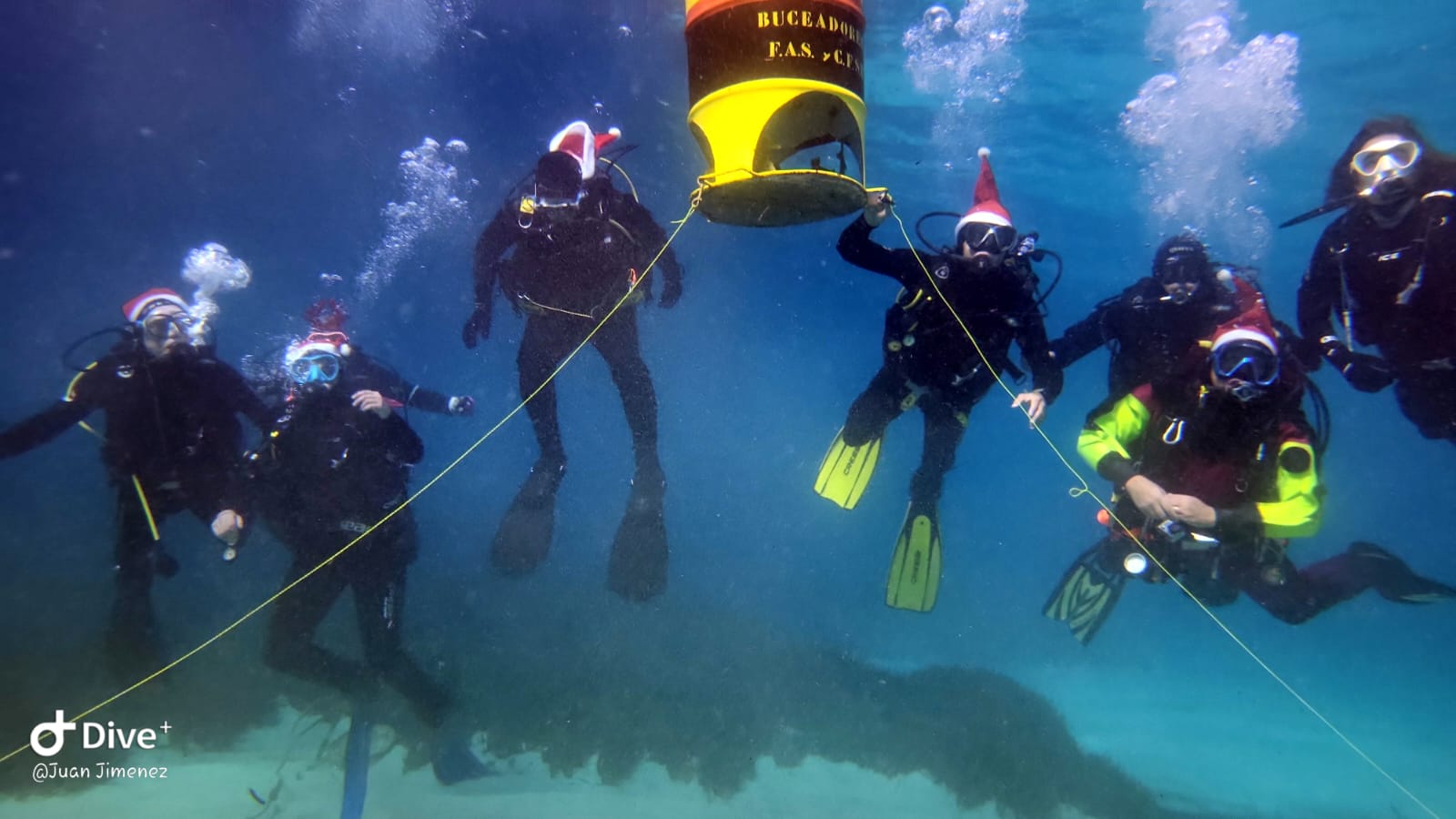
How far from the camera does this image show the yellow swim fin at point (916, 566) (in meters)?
7.27

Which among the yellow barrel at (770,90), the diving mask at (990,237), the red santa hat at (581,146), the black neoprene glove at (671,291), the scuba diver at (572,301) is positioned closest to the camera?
the yellow barrel at (770,90)

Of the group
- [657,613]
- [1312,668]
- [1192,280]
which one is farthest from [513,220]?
[1312,668]

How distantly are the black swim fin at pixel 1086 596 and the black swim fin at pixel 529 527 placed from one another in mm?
5300

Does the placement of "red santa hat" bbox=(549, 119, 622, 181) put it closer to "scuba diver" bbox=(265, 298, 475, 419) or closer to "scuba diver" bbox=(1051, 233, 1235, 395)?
"scuba diver" bbox=(265, 298, 475, 419)

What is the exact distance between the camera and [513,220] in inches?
260

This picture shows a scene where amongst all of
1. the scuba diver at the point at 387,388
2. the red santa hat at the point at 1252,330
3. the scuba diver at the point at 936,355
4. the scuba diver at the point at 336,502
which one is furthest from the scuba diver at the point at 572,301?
the red santa hat at the point at 1252,330

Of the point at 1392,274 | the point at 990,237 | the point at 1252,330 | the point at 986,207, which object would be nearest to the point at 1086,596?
the point at 1252,330

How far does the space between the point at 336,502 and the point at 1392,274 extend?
9728mm

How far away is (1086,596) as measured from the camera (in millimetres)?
7203

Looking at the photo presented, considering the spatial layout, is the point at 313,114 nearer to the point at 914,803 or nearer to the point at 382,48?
the point at 382,48

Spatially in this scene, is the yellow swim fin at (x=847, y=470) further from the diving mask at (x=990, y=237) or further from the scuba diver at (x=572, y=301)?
the diving mask at (x=990, y=237)

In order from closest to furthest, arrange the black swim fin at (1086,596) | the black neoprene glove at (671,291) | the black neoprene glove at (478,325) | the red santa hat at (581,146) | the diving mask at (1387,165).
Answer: the diving mask at (1387,165)
the red santa hat at (581,146)
the black neoprene glove at (478,325)
the black swim fin at (1086,596)
the black neoprene glove at (671,291)

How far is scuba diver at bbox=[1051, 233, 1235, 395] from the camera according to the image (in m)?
6.26

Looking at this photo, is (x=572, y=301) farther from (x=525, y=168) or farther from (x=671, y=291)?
(x=525, y=168)
